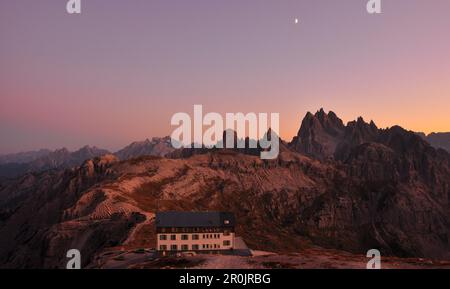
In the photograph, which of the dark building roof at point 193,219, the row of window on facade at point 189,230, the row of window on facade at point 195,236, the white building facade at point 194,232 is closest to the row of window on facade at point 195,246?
the white building facade at point 194,232

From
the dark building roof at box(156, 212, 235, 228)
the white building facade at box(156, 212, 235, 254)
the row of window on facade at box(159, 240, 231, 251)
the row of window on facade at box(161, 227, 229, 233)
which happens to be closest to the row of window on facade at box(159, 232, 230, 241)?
the white building facade at box(156, 212, 235, 254)

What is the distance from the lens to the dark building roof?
113125 mm

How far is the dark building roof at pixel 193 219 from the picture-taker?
113 metres

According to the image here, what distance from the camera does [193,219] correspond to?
380 ft

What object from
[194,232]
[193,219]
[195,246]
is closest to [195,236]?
[194,232]

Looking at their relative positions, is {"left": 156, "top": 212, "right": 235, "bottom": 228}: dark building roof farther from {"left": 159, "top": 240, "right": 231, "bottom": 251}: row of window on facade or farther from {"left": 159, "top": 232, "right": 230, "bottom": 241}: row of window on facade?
{"left": 159, "top": 240, "right": 231, "bottom": 251}: row of window on facade

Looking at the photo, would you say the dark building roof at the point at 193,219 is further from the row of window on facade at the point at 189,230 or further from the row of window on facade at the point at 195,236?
the row of window on facade at the point at 195,236

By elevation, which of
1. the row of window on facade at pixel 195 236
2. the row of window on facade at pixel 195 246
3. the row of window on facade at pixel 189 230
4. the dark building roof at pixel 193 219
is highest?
the dark building roof at pixel 193 219

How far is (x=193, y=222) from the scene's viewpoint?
377 feet

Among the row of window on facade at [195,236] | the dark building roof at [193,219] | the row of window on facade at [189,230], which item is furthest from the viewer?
the dark building roof at [193,219]

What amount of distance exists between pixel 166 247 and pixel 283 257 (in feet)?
95.7
